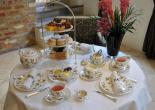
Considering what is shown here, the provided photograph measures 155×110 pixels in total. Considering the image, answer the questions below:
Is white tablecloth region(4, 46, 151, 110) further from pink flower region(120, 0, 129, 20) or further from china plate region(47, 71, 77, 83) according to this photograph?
pink flower region(120, 0, 129, 20)

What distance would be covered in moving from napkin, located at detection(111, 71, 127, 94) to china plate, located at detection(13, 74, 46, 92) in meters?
0.48

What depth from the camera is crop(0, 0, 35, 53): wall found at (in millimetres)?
3430

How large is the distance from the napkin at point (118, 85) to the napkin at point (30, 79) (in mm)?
556

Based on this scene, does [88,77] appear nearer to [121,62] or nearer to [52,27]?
[121,62]

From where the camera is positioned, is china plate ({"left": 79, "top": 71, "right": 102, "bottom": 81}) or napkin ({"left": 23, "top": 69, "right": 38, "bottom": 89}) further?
china plate ({"left": 79, "top": 71, "right": 102, "bottom": 81})

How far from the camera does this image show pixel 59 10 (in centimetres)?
422

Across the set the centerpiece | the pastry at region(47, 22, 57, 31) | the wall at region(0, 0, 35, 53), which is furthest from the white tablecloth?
the wall at region(0, 0, 35, 53)

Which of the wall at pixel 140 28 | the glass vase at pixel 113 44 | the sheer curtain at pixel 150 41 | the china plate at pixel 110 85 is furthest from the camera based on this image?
the wall at pixel 140 28

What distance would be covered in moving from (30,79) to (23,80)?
5cm

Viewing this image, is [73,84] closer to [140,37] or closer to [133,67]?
[133,67]

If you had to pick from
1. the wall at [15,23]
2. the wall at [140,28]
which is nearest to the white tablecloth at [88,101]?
the wall at [140,28]

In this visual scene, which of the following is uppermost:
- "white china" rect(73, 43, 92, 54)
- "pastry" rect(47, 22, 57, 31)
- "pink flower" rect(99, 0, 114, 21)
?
"pink flower" rect(99, 0, 114, 21)

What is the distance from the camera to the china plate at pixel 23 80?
1.45 metres

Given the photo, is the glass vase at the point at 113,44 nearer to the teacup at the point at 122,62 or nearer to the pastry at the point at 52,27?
the teacup at the point at 122,62
